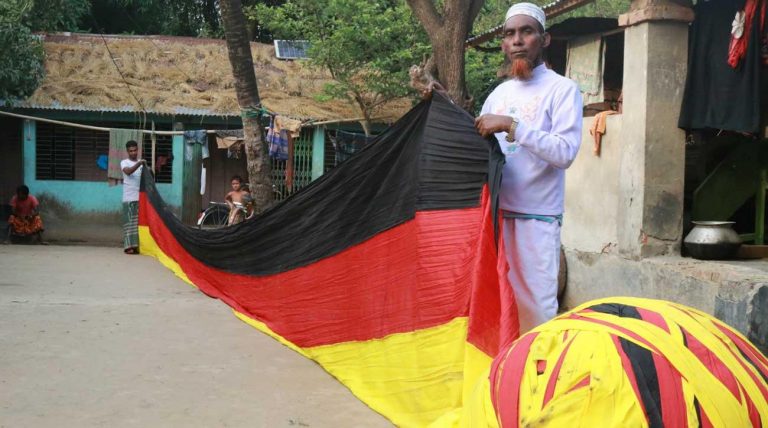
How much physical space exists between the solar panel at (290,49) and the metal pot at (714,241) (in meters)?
12.0

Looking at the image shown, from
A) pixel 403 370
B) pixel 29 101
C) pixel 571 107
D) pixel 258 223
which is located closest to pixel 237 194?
pixel 29 101

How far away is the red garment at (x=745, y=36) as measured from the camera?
19.1 ft

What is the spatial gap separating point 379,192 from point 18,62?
452 inches

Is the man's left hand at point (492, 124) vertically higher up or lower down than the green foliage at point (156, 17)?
lower down

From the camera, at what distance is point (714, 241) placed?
5898 mm

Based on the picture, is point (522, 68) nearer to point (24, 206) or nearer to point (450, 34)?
point (450, 34)

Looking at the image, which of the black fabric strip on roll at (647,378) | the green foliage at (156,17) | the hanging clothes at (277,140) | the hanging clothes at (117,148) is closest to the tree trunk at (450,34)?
the hanging clothes at (277,140)

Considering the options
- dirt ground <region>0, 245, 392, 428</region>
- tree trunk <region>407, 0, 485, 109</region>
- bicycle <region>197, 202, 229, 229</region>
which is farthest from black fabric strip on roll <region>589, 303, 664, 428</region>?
bicycle <region>197, 202, 229, 229</region>

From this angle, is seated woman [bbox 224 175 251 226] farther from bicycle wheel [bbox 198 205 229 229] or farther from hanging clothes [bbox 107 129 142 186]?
hanging clothes [bbox 107 129 142 186]

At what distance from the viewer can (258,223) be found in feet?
18.6

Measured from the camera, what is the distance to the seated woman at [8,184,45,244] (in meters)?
13.3

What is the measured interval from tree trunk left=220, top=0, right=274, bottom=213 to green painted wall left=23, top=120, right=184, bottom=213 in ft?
21.0

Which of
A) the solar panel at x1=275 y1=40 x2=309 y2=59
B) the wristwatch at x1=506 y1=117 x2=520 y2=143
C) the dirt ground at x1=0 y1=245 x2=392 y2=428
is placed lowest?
the dirt ground at x1=0 y1=245 x2=392 y2=428

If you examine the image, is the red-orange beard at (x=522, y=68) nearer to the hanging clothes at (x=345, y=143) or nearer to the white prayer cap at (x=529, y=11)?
the white prayer cap at (x=529, y=11)
